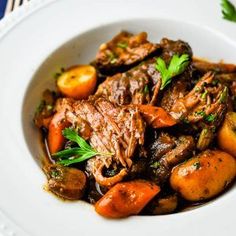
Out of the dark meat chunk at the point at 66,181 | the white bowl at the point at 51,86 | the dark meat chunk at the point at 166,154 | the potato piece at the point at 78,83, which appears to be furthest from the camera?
the potato piece at the point at 78,83

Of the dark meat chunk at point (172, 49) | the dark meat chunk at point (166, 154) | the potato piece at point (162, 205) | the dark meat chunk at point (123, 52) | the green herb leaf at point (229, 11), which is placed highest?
the dark meat chunk at point (123, 52)

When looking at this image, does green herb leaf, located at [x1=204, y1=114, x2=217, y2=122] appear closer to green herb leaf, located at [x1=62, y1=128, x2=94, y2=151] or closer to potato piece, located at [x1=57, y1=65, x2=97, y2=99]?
green herb leaf, located at [x1=62, y1=128, x2=94, y2=151]

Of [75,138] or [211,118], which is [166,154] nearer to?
[211,118]

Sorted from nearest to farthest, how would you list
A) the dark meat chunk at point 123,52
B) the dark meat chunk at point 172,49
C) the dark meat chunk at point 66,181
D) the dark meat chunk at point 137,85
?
the dark meat chunk at point 66,181 → the dark meat chunk at point 137,85 → the dark meat chunk at point 172,49 → the dark meat chunk at point 123,52

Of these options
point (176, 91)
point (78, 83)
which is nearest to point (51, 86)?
point (78, 83)

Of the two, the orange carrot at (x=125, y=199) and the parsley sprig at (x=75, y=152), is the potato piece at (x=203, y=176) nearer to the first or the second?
the orange carrot at (x=125, y=199)

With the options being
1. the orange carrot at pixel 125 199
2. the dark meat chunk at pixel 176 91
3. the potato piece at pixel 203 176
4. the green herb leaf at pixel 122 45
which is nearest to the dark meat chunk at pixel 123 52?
the green herb leaf at pixel 122 45
